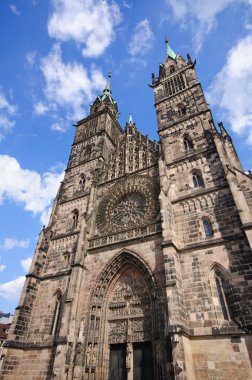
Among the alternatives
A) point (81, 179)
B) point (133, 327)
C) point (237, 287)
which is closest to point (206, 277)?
point (237, 287)

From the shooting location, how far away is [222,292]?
9.88 m

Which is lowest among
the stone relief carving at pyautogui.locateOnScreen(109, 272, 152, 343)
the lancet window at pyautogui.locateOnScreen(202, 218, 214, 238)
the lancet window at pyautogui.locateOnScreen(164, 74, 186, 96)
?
the stone relief carving at pyautogui.locateOnScreen(109, 272, 152, 343)

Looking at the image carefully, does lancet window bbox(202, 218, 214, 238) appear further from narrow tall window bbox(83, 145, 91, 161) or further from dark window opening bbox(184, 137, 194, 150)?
narrow tall window bbox(83, 145, 91, 161)

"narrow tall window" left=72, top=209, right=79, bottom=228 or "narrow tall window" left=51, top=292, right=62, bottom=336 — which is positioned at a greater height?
"narrow tall window" left=72, top=209, right=79, bottom=228

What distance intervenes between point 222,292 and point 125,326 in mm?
4535

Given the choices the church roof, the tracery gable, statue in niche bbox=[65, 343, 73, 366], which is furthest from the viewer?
the church roof

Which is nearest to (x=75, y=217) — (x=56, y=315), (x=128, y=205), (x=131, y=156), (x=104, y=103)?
(x=128, y=205)

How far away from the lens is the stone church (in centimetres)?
931

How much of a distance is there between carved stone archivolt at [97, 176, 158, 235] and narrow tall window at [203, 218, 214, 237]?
254 centimetres

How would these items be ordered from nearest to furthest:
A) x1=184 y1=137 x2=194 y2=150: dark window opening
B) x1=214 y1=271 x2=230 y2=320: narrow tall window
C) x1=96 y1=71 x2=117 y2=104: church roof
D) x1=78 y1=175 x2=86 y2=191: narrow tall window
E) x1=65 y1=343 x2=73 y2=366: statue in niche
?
x1=214 y1=271 x2=230 y2=320: narrow tall window → x1=65 y1=343 x2=73 y2=366: statue in niche → x1=184 y1=137 x2=194 y2=150: dark window opening → x1=78 y1=175 x2=86 y2=191: narrow tall window → x1=96 y1=71 x2=117 y2=104: church roof

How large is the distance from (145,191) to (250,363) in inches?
356

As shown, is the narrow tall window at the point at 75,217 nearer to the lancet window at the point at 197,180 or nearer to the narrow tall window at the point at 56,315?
the narrow tall window at the point at 56,315

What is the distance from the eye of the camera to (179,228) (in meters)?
12.4

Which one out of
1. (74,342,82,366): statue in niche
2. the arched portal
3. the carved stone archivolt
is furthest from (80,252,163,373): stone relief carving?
the carved stone archivolt
